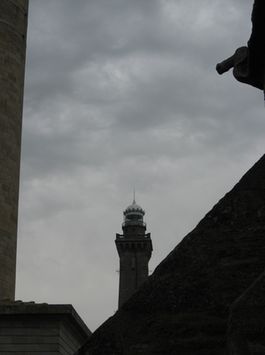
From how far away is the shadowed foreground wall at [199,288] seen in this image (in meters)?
4.89

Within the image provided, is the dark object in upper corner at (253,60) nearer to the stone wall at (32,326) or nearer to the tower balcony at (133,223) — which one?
the stone wall at (32,326)

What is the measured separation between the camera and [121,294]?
71.9m

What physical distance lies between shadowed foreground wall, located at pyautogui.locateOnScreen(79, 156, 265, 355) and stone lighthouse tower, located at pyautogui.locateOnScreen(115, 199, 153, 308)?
6458 cm

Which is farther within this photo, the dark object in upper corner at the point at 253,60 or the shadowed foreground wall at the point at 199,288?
the dark object in upper corner at the point at 253,60

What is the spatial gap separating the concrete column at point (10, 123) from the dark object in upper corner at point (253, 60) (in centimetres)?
1478

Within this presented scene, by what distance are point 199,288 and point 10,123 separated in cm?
1671

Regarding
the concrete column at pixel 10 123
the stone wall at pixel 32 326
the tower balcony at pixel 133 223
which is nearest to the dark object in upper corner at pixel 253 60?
the stone wall at pixel 32 326

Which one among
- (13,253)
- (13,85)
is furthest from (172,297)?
(13,85)

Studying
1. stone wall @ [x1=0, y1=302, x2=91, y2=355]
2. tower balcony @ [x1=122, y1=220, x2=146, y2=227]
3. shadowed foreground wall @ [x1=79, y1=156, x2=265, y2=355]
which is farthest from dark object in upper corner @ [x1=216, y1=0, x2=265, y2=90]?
tower balcony @ [x1=122, y1=220, x2=146, y2=227]

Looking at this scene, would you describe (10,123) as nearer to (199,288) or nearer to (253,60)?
(253,60)

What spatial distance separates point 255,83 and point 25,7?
18270mm

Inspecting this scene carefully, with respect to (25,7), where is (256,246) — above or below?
below

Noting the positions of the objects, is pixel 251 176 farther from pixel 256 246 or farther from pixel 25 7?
pixel 25 7

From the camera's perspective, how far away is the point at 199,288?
5070 mm
